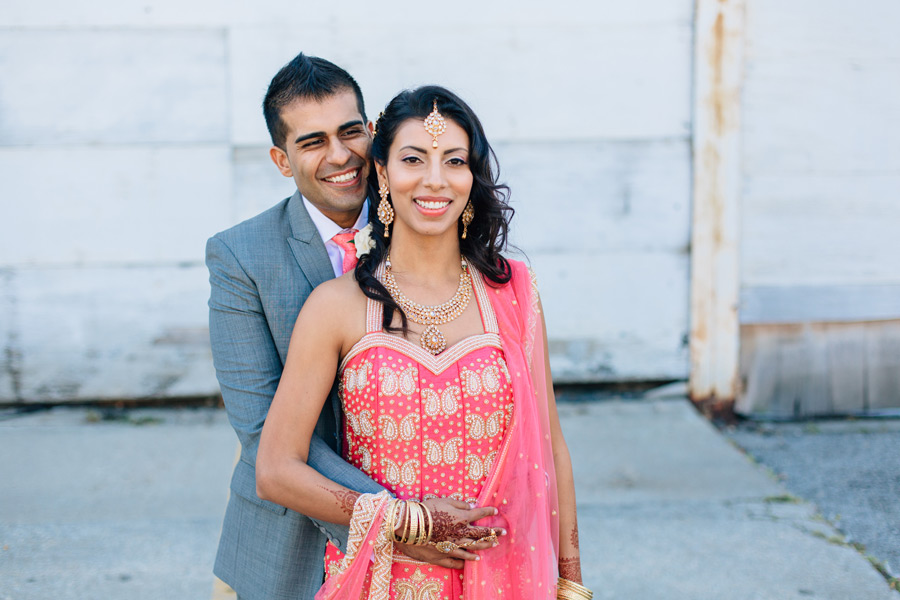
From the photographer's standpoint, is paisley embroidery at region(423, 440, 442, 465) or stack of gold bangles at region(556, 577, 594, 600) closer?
paisley embroidery at region(423, 440, 442, 465)

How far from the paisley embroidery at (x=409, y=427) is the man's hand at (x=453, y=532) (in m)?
0.15

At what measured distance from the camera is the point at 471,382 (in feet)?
6.24

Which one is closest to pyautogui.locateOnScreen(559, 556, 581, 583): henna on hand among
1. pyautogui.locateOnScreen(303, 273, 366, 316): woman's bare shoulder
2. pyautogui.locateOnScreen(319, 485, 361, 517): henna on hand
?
pyautogui.locateOnScreen(319, 485, 361, 517): henna on hand

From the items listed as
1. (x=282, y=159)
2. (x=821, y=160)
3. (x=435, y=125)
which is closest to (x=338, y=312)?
(x=435, y=125)

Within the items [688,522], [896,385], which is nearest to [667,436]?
[688,522]

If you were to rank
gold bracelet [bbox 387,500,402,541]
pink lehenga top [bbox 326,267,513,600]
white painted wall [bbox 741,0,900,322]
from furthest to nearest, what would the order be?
1. white painted wall [bbox 741,0,900,322]
2. pink lehenga top [bbox 326,267,513,600]
3. gold bracelet [bbox 387,500,402,541]

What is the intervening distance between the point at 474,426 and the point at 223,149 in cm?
314

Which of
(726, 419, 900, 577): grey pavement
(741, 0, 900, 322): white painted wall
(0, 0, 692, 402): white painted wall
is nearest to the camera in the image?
(726, 419, 900, 577): grey pavement

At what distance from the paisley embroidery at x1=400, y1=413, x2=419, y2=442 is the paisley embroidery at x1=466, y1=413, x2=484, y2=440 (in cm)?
12

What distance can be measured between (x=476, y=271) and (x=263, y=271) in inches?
21.3

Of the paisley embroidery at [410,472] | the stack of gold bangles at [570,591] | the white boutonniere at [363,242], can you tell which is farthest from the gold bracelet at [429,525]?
the white boutonniere at [363,242]

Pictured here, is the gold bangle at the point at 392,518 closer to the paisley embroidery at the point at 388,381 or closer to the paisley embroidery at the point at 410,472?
the paisley embroidery at the point at 410,472

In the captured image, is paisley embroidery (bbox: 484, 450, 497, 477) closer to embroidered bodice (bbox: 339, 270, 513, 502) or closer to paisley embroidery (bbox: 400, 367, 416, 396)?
embroidered bodice (bbox: 339, 270, 513, 502)

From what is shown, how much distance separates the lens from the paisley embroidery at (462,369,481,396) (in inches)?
74.6
